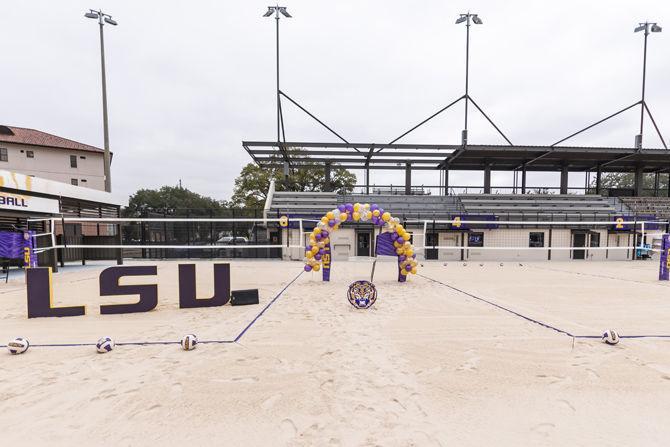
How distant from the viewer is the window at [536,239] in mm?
19906

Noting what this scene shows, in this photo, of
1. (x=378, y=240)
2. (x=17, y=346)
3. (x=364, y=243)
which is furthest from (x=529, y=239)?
(x=17, y=346)

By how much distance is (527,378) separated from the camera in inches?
133

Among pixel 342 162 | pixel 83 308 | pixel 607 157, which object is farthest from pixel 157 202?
pixel 607 157

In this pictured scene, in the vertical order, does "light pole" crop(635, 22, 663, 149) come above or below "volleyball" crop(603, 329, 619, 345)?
above

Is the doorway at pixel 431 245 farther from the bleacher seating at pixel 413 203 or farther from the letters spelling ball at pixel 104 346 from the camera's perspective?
the letters spelling ball at pixel 104 346

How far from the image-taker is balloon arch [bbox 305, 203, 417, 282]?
359 inches

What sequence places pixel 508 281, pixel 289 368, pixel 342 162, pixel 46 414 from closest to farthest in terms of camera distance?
pixel 46 414 → pixel 289 368 → pixel 508 281 → pixel 342 162

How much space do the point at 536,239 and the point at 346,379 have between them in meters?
22.1

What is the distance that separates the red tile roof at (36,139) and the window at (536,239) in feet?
169

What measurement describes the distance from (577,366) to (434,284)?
567 centimetres

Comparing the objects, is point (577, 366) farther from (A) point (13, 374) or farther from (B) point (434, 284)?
(A) point (13, 374)

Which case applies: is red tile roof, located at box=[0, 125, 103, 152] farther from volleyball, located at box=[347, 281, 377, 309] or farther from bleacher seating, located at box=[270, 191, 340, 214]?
volleyball, located at box=[347, 281, 377, 309]

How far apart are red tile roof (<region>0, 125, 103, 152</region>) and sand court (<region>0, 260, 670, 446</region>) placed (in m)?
44.2

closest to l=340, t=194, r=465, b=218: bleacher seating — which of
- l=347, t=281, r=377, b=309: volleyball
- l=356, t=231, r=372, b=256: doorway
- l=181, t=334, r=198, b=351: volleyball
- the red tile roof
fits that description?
l=356, t=231, r=372, b=256: doorway
